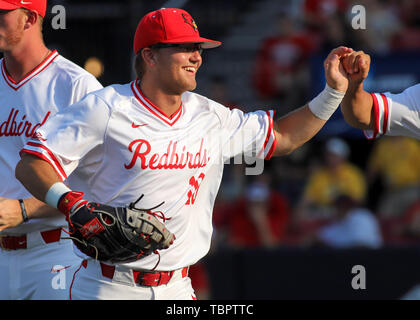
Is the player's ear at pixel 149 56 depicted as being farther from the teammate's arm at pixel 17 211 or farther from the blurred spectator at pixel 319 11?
the blurred spectator at pixel 319 11

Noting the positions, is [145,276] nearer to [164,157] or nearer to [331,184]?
[164,157]

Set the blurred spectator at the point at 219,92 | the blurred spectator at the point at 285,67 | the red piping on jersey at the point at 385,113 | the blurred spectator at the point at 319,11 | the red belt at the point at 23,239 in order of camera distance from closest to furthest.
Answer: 1. the red piping on jersey at the point at 385,113
2. the red belt at the point at 23,239
3. the blurred spectator at the point at 219,92
4. the blurred spectator at the point at 285,67
5. the blurred spectator at the point at 319,11

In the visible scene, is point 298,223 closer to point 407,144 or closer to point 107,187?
→ point 407,144

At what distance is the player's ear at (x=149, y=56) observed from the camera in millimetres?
3809

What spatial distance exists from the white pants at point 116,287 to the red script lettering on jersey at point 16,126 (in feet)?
2.65

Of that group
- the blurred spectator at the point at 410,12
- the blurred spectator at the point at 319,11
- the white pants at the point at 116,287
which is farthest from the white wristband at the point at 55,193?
the blurred spectator at the point at 410,12

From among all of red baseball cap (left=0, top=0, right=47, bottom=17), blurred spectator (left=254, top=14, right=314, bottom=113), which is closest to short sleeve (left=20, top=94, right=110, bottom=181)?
red baseball cap (left=0, top=0, right=47, bottom=17)

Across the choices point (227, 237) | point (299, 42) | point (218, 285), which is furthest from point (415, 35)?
point (218, 285)

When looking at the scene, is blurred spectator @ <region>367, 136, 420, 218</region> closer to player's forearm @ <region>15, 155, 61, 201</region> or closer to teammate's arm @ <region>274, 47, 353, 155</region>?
teammate's arm @ <region>274, 47, 353, 155</region>

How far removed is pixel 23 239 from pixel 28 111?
70 cm

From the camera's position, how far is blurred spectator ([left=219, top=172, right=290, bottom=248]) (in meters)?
8.06

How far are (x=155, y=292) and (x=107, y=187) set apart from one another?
0.57 meters

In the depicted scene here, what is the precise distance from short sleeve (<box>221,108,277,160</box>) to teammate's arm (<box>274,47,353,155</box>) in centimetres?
5

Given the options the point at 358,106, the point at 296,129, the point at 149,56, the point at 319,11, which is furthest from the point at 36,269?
the point at 319,11
